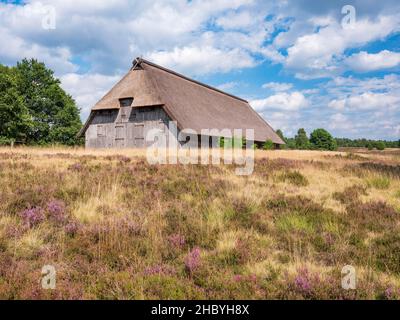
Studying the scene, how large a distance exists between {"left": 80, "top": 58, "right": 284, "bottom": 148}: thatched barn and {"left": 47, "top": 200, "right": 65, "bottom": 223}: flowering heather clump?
21457mm

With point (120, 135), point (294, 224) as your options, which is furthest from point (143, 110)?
point (294, 224)

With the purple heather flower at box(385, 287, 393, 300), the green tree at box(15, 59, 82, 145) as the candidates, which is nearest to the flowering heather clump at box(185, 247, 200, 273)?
the purple heather flower at box(385, 287, 393, 300)

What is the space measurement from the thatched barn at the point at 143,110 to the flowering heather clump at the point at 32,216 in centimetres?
2195

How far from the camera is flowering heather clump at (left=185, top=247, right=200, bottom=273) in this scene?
5.02m

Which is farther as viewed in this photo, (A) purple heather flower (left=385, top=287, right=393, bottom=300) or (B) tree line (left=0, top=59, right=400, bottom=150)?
(B) tree line (left=0, top=59, right=400, bottom=150)

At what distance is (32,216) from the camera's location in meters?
6.72

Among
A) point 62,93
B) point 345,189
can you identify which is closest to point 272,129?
point 62,93

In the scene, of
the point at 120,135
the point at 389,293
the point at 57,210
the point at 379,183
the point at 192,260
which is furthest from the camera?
the point at 120,135

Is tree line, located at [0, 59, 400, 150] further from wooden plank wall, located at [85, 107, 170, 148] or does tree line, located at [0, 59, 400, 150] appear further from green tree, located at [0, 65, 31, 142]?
wooden plank wall, located at [85, 107, 170, 148]

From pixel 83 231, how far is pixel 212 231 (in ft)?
8.04

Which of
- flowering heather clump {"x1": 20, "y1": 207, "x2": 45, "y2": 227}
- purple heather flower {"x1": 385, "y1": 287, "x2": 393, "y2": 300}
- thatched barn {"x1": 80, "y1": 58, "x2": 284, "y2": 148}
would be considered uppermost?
thatched barn {"x1": 80, "y1": 58, "x2": 284, "y2": 148}

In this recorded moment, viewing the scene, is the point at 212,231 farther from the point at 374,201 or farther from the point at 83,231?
the point at 374,201

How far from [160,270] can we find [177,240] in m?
1.01

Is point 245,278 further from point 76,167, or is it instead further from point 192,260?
point 76,167
